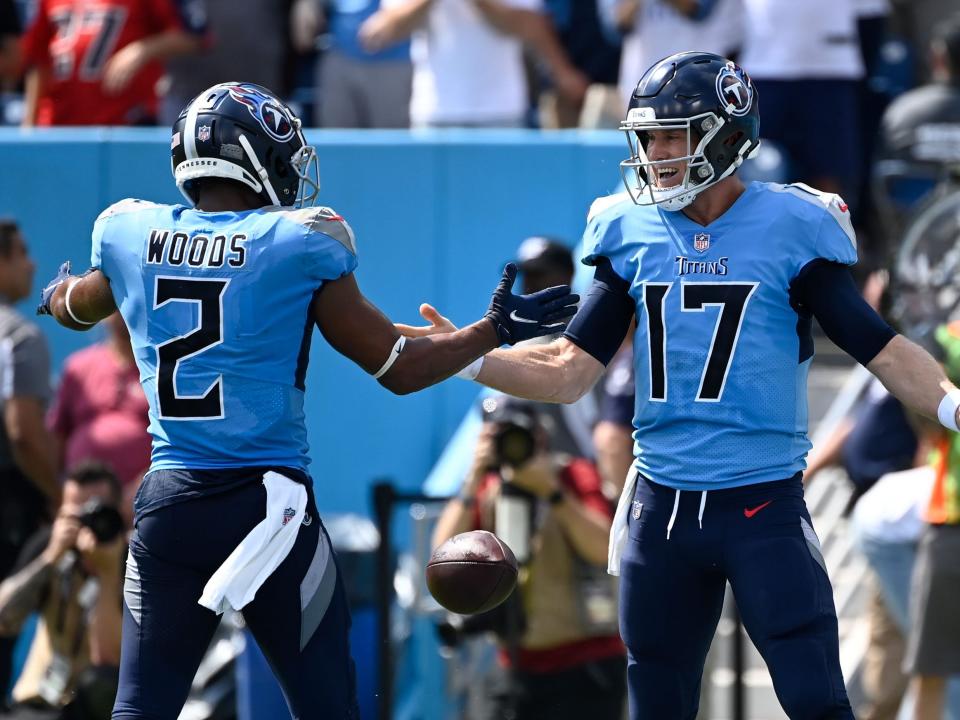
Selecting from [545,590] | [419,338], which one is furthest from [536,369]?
[545,590]

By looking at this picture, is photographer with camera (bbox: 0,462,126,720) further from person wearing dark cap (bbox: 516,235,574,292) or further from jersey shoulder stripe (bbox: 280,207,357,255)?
jersey shoulder stripe (bbox: 280,207,357,255)

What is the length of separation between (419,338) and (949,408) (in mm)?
1262

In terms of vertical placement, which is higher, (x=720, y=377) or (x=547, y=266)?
(x=547, y=266)

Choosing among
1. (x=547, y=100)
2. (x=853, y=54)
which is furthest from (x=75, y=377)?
(x=853, y=54)

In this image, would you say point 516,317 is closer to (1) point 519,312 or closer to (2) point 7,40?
(1) point 519,312

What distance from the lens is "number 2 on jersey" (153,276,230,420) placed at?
13.0ft

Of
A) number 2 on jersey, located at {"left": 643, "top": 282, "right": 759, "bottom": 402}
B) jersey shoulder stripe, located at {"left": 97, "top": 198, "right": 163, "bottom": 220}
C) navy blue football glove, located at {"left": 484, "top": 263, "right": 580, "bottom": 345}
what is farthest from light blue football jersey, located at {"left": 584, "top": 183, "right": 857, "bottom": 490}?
jersey shoulder stripe, located at {"left": 97, "top": 198, "right": 163, "bottom": 220}

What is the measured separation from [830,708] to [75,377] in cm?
429

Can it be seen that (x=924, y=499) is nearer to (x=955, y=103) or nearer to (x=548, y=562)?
(x=548, y=562)

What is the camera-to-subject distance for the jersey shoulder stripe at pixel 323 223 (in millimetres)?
3986

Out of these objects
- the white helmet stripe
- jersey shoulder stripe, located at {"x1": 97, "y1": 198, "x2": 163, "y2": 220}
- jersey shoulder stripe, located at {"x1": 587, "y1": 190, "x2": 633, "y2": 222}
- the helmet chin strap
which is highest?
the white helmet stripe

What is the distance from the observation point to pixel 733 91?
4211 millimetres

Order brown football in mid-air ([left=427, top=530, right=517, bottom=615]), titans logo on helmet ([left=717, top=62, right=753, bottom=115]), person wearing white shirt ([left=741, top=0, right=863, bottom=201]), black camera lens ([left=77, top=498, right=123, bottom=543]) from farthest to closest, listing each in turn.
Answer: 1. person wearing white shirt ([left=741, top=0, right=863, bottom=201])
2. black camera lens ([left=77, top=498, right=123, bottom=543])
3. brown football in mid-air ([left=427, top=530, right=517, bottom=615])
4. titans logo on helmet ([left=717, top=62, right=753, bottom=115])

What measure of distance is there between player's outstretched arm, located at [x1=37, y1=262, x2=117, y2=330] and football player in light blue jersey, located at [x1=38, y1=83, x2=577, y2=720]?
0.14m
